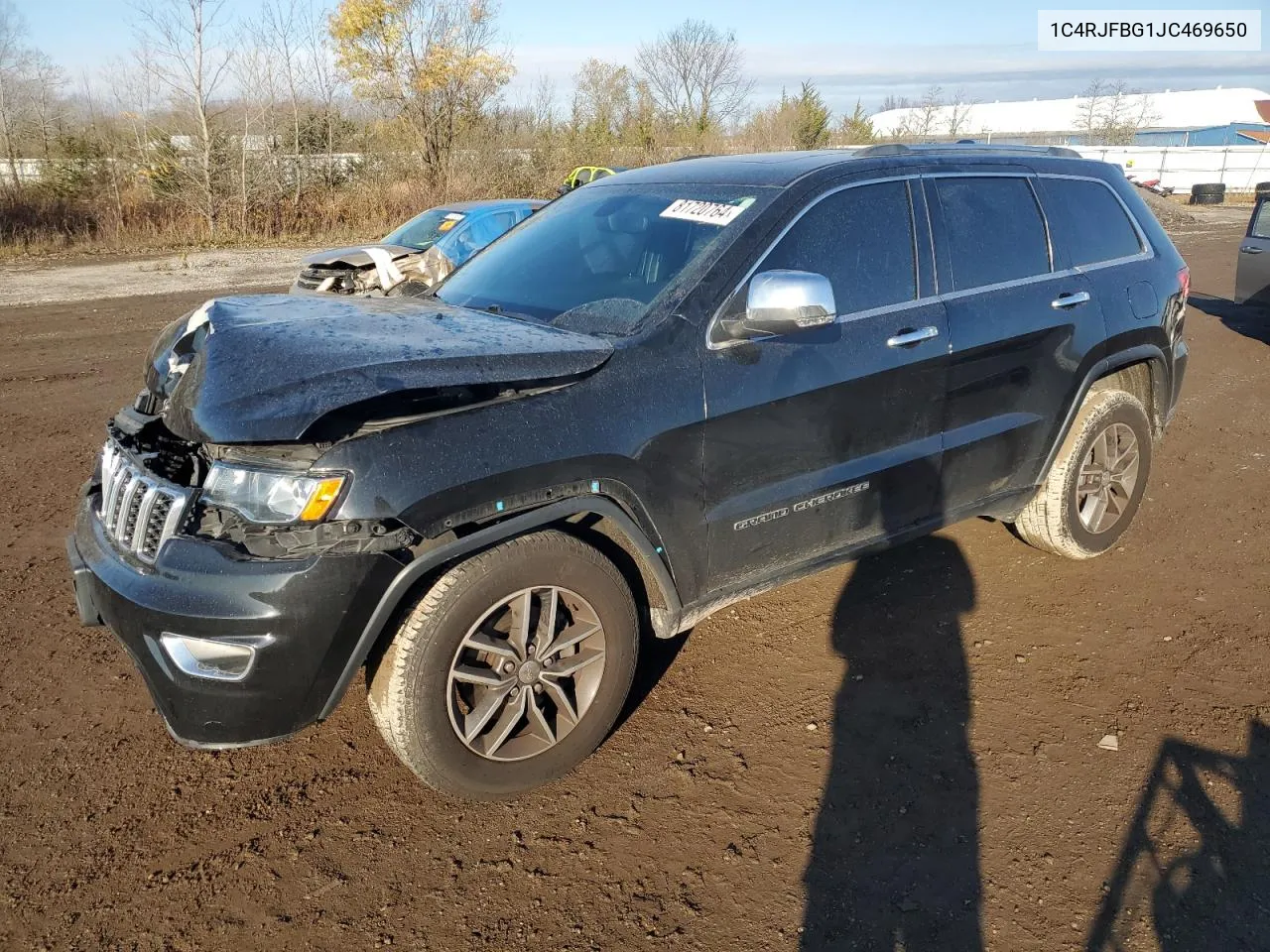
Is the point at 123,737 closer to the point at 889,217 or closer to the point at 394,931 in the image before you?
the point at 394,931

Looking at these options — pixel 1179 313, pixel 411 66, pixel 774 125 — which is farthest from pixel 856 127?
pixel 1179 313

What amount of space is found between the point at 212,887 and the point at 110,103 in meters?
28.4

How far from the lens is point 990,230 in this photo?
3.85 metres

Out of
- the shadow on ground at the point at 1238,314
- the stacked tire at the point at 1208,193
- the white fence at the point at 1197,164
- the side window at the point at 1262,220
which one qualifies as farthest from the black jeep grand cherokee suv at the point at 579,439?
the white fence at the point at 1197,164

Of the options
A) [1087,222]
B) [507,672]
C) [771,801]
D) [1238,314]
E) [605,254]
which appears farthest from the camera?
[1238,314]

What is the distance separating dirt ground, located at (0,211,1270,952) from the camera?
2418 millimetres

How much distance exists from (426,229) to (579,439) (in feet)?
33.3

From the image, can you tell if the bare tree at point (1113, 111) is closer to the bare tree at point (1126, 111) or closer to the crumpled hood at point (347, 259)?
the bare tree at point (1126, 111)

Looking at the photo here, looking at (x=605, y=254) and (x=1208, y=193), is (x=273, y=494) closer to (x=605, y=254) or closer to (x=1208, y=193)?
(x=605, y=254)

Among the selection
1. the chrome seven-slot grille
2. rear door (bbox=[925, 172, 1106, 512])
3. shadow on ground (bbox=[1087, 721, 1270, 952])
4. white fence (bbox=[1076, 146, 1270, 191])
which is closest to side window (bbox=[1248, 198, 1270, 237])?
rear door (bbox=[925, 172, 1106, 512])

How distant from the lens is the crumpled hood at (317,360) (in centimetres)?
237

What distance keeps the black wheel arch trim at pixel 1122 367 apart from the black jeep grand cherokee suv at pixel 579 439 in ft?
0.08

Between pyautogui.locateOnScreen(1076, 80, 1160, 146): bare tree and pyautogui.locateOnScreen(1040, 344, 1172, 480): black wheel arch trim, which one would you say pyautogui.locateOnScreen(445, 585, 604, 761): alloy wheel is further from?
pyautogui.locateOnScreen(1076, 80, 1160, 146): bare tree

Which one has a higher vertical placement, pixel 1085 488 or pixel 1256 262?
pixel 1256 262
